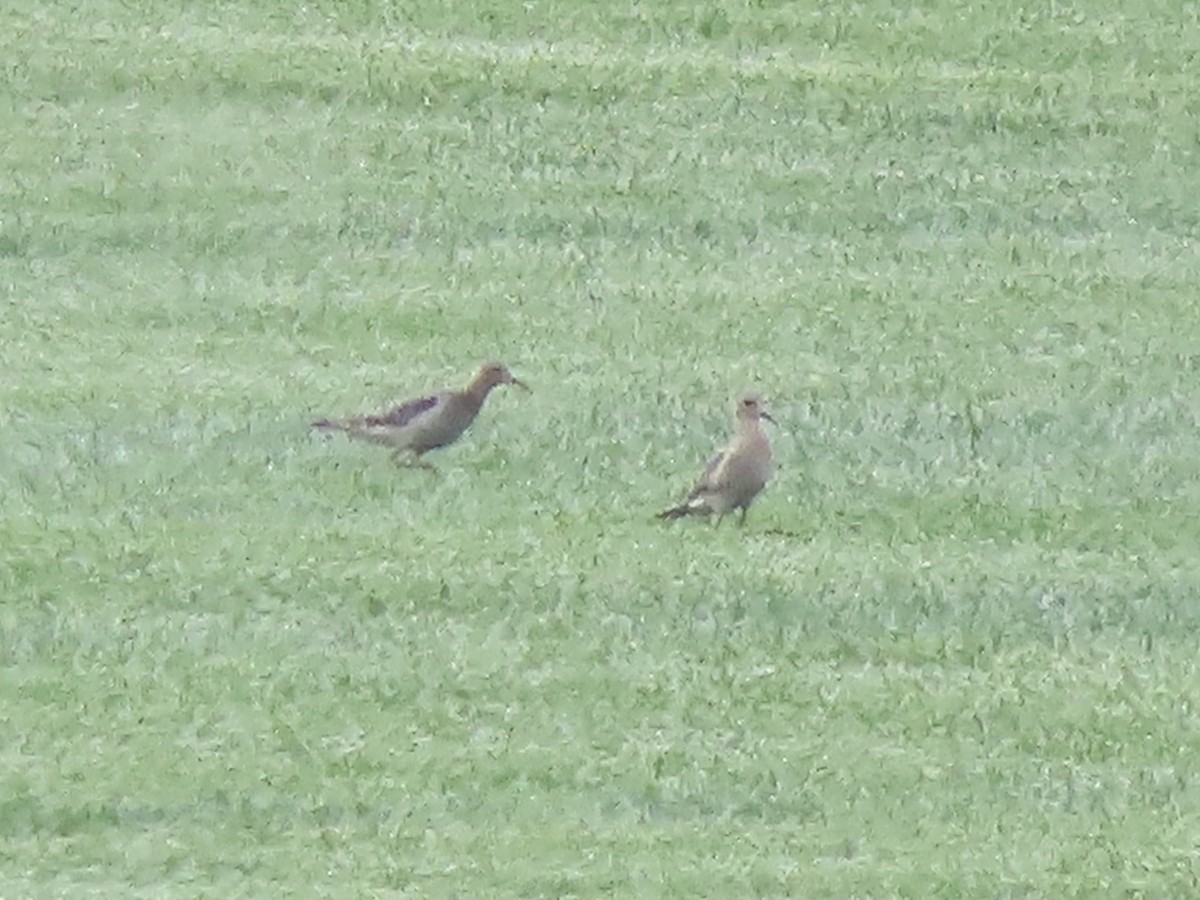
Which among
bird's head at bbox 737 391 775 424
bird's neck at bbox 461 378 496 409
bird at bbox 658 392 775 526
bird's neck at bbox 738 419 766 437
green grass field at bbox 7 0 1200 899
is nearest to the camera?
green grass field at bbox 7 0 1200 899

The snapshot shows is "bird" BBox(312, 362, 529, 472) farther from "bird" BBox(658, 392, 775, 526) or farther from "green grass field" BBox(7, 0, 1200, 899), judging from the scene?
"bird" BBox(658, 392, 775, 526)

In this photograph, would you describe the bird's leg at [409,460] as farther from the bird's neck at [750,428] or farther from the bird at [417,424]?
the bird's neck at [750,428]

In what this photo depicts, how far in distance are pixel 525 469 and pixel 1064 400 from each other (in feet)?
8.04

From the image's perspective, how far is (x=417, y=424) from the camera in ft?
34.6

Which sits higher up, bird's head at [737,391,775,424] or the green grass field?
bird's head at [737,391,775,424]

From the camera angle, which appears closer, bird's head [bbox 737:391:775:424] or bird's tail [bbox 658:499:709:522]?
bird's tail [bbox 658:499:709:522]

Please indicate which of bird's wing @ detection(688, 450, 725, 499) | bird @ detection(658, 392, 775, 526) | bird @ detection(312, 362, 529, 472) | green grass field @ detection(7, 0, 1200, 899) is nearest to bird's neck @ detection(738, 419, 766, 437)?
bird @ detection(658, 392, 775, 526)

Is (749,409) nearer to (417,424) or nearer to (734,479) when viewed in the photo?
(734,479)

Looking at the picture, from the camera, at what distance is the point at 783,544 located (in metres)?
9.98

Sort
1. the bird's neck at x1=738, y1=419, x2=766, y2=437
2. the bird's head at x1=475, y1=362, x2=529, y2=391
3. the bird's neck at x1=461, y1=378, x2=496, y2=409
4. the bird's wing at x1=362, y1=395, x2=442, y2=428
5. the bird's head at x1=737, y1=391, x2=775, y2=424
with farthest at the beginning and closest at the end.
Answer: the bird's head at x1=475, y1=362, x2=529, y2=391, the bird's neck at x1=461, y1=378, x2=496, y2=409, the bird's wing at x1=362, y1=395, x2=442, y2=428, the bird's head at x1=737, y1=391, x2=775, y2=424, the bird's neck at x1=738, y1=419, x2=766, y2=437

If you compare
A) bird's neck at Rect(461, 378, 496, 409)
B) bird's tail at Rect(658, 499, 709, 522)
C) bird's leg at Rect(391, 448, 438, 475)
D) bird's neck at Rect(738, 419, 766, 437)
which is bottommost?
bird's leg at Rect(391, 448, 438, 475)

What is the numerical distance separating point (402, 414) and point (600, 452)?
81 centimetres

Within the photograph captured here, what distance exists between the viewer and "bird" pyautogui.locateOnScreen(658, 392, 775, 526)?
995 centimetres

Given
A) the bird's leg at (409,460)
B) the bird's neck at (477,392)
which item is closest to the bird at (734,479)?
the bird's leg at (409,460)
